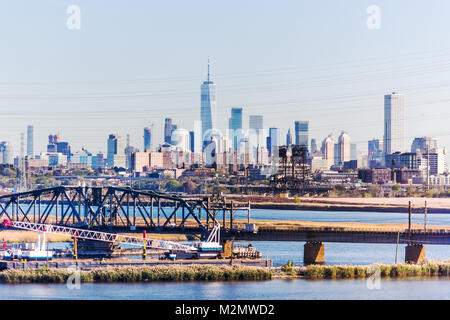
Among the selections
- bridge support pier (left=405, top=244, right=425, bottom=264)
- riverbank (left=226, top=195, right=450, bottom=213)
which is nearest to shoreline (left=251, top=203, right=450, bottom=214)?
riverbank (left=226, top=195, right=450, bottom=213)

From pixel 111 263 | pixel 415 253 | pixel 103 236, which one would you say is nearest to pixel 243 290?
pixel 111 263

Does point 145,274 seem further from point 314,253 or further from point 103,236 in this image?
point 314,253

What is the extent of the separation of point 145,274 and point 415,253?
18.1 m

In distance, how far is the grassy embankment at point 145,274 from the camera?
55188 millimetres

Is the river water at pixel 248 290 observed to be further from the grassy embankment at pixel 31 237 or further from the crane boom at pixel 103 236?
the grassy embankment at pixel 31 237

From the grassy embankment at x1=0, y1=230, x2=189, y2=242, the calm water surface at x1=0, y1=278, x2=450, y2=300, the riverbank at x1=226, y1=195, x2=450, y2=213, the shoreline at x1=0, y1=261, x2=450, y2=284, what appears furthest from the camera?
the riverbank at x1=226, y1=195, x2=450, y2=213

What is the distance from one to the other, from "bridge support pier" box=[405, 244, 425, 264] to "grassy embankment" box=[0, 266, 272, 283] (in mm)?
11107

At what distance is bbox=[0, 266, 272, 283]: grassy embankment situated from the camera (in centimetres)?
5519

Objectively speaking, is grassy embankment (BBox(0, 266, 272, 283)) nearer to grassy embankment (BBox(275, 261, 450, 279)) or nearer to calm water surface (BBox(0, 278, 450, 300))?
calm water surface (BBox(0, 278, 450, 300))

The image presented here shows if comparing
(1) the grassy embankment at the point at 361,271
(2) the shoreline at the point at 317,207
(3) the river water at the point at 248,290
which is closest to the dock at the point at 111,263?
(1) the grassy embankment at the point at 361,271

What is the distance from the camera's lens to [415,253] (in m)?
64.9

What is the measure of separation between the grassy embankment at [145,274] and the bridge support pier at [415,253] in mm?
11107

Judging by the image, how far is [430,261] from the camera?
6259 cm
